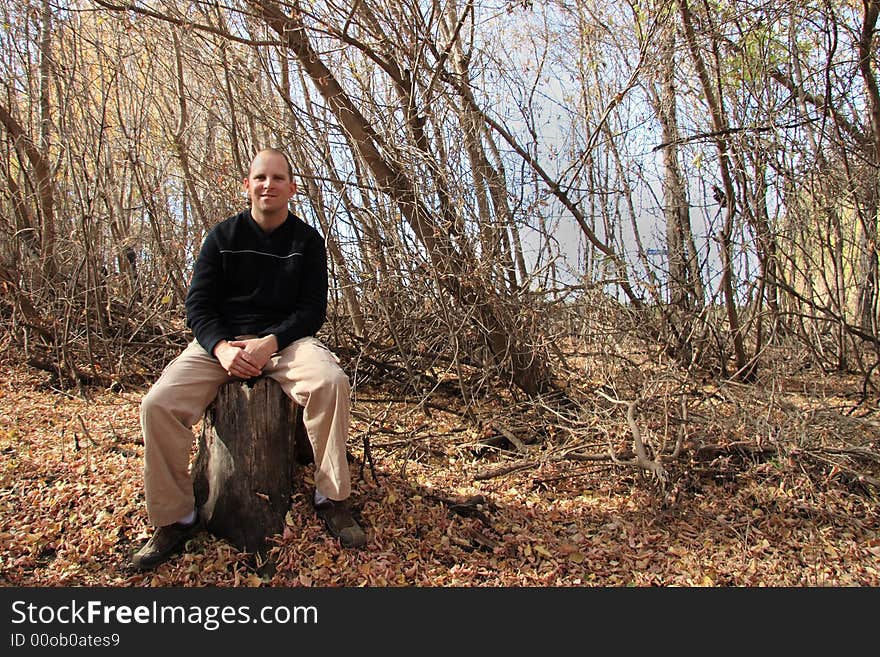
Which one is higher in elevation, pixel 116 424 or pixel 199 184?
pixel 199 184

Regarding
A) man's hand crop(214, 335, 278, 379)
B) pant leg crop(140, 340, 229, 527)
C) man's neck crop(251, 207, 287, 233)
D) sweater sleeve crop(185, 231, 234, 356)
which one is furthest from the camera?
man's neck crop(251, 207, 287, 233)

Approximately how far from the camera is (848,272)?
18.1 ft

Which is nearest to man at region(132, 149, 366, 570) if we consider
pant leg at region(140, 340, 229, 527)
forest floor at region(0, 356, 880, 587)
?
pant leg at region(140, 340, 229, 527)

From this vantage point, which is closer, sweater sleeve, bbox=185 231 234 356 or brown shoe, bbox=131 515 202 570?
brown shoe, bbox=131 515 202 570

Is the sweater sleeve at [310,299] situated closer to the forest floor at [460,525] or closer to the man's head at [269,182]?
the man's head at [269,182]

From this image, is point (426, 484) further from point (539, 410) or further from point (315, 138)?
point (315, 138)

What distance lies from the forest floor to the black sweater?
2.58 feet

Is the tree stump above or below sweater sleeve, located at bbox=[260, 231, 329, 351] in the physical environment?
below

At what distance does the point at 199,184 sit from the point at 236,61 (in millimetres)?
932

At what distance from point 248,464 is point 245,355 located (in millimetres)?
475

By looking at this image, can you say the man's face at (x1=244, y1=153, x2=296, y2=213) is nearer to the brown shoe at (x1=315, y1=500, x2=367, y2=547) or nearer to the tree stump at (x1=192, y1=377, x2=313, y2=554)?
the tree stump at (x1=192, y1=377, x2=313, y2=554)

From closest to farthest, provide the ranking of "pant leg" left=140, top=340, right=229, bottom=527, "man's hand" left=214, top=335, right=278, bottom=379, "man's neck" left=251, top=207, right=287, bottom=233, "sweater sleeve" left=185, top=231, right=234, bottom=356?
"pant leg" left=140, top=340, right=229, bottom=527, "man's hand" left=214, top=335, right=278, bottom=379, "sweater sleeve" left=185, top=231, right=234, bottom=356, "man's neck" left=251, top=207, right=287, bottom=233

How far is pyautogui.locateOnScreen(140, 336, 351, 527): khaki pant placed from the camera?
281 cm

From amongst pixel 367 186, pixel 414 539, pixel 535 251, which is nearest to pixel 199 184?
pixel 367 186
